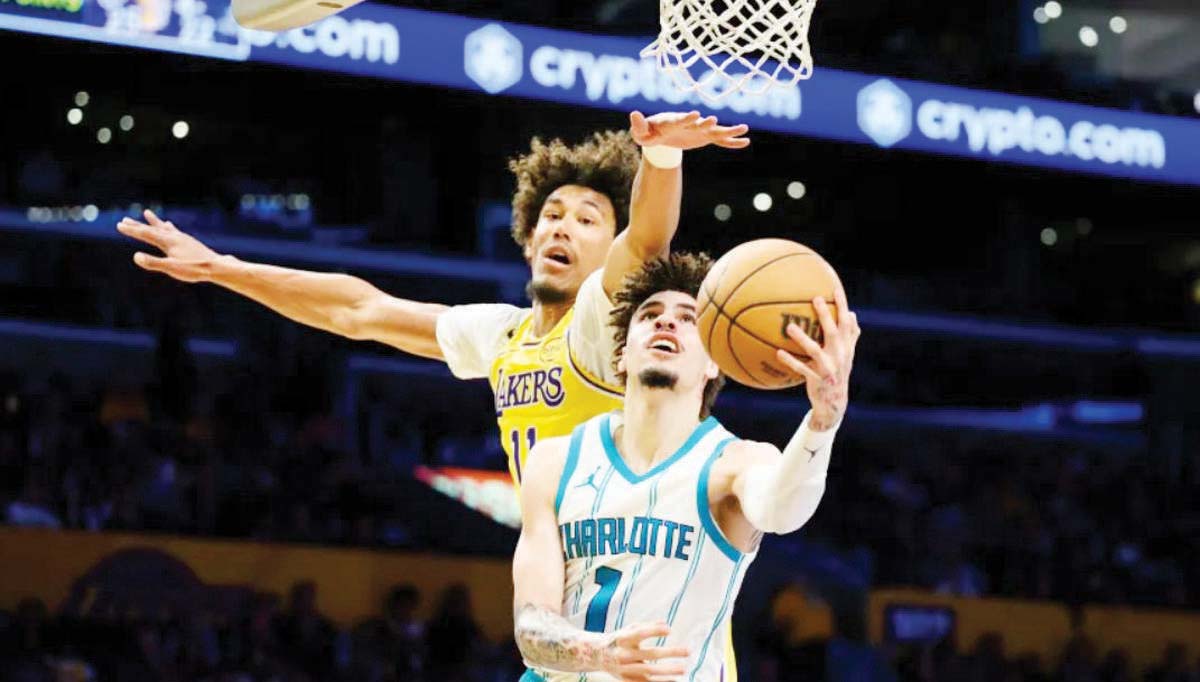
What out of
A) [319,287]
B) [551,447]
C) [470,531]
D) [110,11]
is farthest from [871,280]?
[551,447]

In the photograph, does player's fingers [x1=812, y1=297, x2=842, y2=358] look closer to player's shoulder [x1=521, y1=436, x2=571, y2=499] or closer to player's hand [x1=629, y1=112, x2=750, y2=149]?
player's hand [x1=629, y1=112, x2=750, y2=149]

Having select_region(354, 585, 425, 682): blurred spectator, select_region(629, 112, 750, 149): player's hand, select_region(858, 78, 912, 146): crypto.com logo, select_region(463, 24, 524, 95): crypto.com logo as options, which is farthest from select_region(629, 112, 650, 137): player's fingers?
select_region(858, 78, 912, 146): crypto.com logo

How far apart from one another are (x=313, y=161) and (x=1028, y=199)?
742cm

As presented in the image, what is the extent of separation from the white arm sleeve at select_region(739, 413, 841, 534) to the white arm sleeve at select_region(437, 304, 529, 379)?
1763 mm

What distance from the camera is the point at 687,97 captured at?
472 inches

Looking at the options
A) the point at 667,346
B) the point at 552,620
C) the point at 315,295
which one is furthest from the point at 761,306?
the point at 315,295

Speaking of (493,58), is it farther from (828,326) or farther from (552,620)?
(828,326)

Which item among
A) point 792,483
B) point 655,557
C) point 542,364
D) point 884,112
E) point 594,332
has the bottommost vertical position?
point 655,557

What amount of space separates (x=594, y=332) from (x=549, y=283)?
47cm

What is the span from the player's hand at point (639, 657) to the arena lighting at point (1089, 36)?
1494 centimetres

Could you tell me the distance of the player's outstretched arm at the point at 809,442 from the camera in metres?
4.30

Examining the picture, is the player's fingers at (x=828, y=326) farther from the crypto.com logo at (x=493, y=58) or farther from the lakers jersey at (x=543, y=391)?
the crypto.com logo at (x=493, y=58)

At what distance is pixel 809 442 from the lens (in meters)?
4.40

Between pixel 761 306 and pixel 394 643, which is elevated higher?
pixel 761 306
